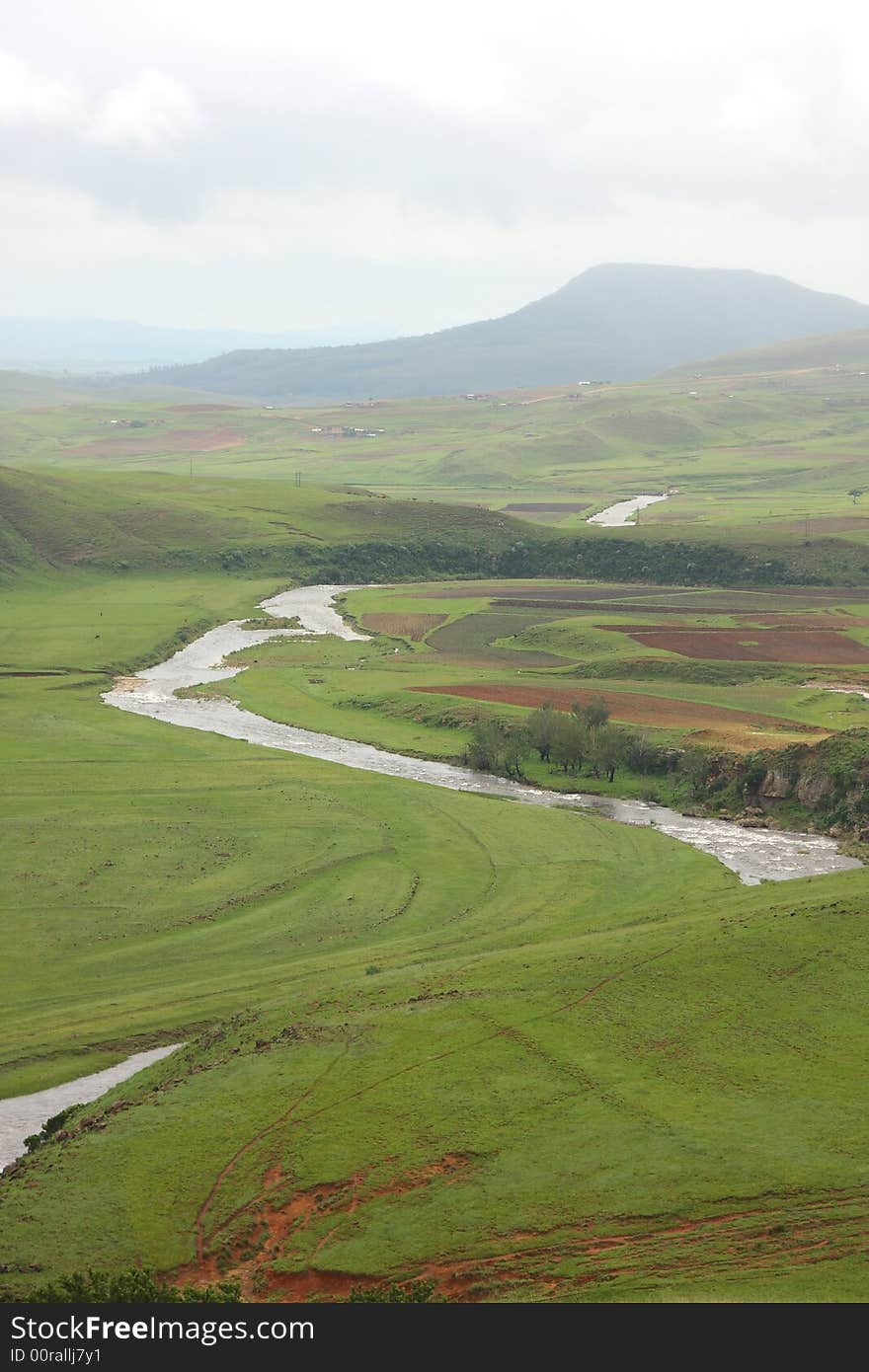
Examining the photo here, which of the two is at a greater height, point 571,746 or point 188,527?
point 188,527

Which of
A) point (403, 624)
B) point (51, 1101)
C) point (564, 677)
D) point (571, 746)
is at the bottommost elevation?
point (51, 1101)

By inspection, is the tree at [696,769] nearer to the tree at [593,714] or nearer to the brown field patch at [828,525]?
the tree at [593,714]

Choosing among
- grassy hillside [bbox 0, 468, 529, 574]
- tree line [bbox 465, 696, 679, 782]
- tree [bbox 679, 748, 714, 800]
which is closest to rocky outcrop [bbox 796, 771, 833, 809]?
tree [bbox 679, 748, 714, 800]

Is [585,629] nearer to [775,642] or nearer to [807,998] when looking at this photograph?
[775,642]

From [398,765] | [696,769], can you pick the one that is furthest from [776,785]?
[398,765]

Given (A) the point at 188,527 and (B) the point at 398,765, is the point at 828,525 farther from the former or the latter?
(B) the point at 398,765

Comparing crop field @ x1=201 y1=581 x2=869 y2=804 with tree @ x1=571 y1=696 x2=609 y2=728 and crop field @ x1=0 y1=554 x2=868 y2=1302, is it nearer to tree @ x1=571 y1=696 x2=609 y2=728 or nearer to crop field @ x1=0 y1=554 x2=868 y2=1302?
tree @ x1=571 y1=696 x2=609 y2=728

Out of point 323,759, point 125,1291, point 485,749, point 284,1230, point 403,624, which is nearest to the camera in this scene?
point 125,1291
